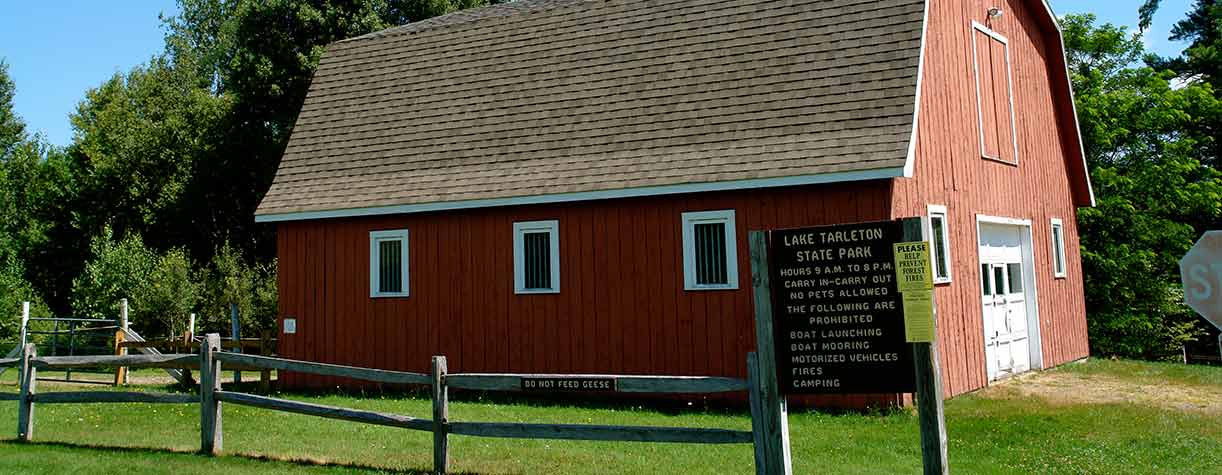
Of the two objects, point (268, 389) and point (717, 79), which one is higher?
point (717, 79)

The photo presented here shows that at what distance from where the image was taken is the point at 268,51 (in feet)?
110

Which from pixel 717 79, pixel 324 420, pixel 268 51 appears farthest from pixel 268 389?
pixel 268 51

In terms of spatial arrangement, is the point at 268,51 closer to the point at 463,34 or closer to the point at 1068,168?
the point at 463,34

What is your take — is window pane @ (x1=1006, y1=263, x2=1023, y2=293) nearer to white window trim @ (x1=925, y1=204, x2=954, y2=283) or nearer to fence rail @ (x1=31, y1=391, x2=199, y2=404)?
white window trim @ (x1=925, y1=204, x2=954, y2=283)

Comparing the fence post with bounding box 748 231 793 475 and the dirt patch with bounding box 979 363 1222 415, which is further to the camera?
the dirt patch with bounding box 979 363 1222 415

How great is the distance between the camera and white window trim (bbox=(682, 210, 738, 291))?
14086mm

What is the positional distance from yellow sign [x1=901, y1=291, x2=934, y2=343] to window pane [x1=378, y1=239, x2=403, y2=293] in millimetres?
11229

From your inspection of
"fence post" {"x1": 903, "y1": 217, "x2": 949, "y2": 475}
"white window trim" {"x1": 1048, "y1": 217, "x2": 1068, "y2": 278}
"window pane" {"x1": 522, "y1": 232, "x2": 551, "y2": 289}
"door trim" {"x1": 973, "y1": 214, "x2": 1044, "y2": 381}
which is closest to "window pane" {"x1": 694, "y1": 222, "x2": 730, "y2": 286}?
"window pane" {"x1": 522, "y1": 232, "x2": 551, "y2": 289}

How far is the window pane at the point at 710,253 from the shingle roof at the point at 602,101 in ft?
2.70

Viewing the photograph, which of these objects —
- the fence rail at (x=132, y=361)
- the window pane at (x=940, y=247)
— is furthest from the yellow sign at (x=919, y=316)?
the fence rail at (x=132, y=361)

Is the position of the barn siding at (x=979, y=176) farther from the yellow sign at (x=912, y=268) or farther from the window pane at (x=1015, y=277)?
the yellow sign at (x=912, y=268)

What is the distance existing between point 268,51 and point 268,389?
19.3m

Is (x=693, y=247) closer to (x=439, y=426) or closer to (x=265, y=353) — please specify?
(x=439, y=426)

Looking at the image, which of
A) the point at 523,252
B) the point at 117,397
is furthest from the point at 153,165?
the point at 117,397
